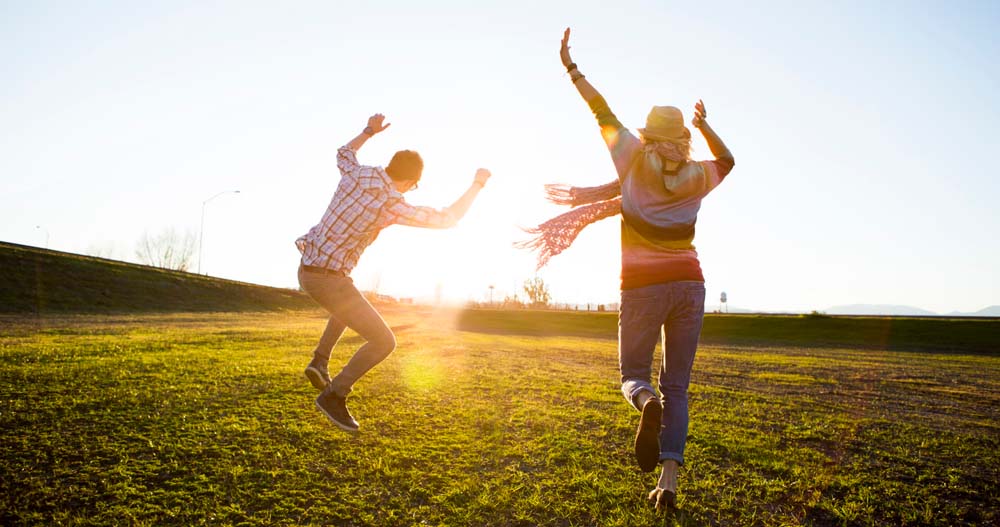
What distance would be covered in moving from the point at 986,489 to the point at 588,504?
360 cm

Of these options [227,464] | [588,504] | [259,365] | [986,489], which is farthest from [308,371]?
[986,489]

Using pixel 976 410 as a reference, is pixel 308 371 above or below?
above

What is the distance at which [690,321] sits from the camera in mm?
3617

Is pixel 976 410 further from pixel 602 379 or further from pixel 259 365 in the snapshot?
pixel 259 365

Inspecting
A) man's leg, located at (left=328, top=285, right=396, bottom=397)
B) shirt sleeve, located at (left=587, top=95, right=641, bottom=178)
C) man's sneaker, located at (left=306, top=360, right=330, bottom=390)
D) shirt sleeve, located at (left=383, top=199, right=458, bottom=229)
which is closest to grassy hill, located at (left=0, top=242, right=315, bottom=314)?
man's sneaker, located at (left=306, top=360, right=330, bottom=390)

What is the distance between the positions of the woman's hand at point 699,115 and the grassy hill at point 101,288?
116 feet

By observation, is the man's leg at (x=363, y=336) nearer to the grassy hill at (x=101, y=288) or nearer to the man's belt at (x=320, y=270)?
the man's belt at (x=320, y=270)

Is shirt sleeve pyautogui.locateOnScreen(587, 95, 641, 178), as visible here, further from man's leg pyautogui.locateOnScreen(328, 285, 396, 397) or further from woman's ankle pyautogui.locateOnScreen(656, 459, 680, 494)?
man's leg pyautogui.locateOnScreen(328, 285, 396, 397)

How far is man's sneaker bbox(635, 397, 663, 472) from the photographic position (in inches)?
133

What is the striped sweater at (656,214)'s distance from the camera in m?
3.59

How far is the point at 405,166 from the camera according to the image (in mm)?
4477

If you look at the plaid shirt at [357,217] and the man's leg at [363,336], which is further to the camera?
the man's leg at [363,336]

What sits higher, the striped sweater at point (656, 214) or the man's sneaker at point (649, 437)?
the striped sweater at point (656, 214)

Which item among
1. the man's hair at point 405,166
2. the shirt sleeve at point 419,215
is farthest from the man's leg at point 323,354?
the man's hair at point 405,166
